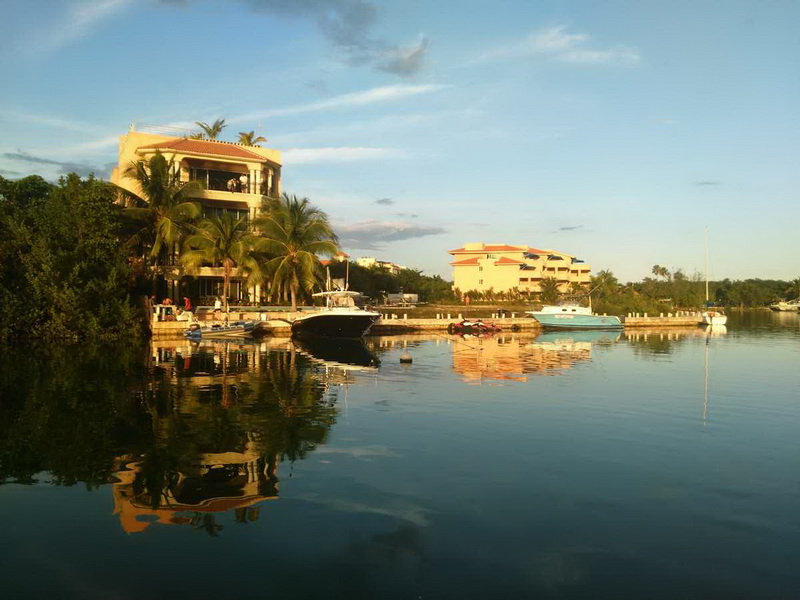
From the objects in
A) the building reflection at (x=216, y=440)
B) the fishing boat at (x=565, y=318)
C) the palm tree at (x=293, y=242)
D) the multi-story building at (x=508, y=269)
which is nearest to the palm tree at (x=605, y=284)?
the multi-story building at (x=508, y=269)

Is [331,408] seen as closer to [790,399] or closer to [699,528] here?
[699,528]

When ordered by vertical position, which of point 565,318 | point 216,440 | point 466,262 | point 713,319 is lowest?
point 216,440

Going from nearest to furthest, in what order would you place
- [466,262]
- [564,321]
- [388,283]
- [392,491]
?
[392,491] → [564,321] → [388,283] → [466,262]

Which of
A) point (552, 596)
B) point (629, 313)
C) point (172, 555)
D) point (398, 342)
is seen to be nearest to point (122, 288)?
point (398, 342)

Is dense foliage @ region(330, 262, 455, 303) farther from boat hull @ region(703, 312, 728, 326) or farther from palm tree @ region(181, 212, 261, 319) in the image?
boat hull @ region(703, 312, 728, 326)

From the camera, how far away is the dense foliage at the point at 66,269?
38.1m

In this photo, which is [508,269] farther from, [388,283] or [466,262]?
[388,283]

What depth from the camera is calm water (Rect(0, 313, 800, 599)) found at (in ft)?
25.3

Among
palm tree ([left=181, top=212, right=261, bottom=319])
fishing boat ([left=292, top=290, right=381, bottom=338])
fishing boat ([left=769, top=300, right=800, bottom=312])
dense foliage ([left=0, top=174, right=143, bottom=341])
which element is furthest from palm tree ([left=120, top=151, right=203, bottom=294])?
fishing boat ([left=769, top=300, right=800, bottom=312])

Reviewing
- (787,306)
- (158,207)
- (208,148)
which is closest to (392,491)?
(158,207)

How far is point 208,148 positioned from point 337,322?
20844 mm

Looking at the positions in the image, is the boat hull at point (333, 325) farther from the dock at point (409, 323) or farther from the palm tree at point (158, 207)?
the palm tree at point (158, 207)

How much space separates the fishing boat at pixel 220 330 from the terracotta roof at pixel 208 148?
54.4ft

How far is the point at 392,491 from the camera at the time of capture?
10.9 metres
